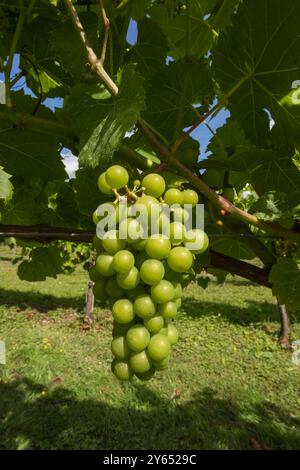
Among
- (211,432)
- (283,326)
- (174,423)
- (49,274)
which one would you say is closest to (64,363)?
(174,423)

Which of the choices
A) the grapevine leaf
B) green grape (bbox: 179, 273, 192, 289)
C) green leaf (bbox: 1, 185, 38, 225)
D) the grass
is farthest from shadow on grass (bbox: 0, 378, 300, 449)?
green grape (bbox: 179, 273, 192, 289)

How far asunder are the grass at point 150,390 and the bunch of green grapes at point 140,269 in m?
4.47

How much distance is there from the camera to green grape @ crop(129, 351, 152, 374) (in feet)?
3.55

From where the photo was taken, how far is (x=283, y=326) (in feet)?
29.8

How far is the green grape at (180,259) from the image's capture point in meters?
1.07

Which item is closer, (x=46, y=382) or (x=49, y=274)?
(x=49, y=274)

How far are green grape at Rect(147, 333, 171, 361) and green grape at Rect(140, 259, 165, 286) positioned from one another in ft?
0.50

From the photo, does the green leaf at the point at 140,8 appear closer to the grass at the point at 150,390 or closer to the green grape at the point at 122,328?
the green grape at the point at 122,328

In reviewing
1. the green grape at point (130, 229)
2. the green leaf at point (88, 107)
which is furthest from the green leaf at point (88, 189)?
the green grape at point (130, 229)

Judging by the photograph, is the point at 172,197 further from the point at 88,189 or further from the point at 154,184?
the point at 88,189

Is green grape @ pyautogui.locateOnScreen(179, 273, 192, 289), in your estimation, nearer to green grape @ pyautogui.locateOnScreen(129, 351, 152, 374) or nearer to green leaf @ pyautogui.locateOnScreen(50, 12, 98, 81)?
green grape @ pyautogui.locateOnScreen(129, 351, 152, 374)

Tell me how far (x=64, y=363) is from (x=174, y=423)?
2.51 m

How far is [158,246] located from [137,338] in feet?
0.78
